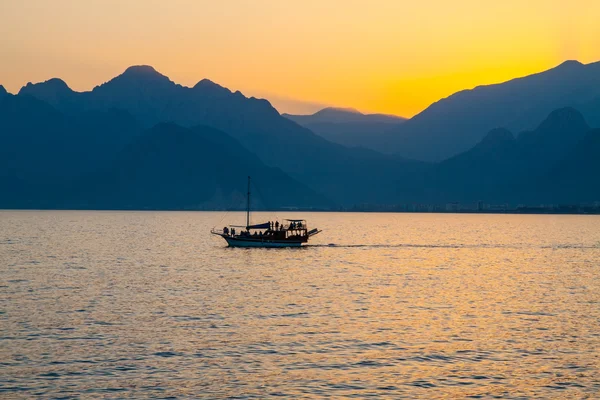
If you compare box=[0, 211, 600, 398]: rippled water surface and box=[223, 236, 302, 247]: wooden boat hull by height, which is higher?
box=[223, 236, 302, 247]: wooden boat hull

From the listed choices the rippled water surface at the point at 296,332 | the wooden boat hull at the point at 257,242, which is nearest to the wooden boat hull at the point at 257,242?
the wooden boat hull at the point at 257,242

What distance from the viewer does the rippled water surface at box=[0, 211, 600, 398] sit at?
3684 centimetres

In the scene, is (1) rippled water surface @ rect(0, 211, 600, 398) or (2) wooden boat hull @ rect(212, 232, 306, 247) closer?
(1) rippled water surface @ rect(0, 211, 600, 398)

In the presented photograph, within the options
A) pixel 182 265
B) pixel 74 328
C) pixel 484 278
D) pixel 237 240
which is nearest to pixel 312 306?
pixel 74 328

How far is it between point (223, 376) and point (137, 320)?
1783 cm

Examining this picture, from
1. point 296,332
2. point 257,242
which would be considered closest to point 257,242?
point 257,242

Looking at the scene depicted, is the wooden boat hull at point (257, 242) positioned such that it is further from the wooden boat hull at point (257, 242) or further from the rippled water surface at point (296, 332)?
the rippled water surface at point (296, 332)

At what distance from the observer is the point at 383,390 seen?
35.8 metres

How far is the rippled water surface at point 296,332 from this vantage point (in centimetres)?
Answer: 3684

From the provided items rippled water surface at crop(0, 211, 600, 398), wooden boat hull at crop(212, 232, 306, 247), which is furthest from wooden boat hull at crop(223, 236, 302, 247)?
rippled water surface at crop(0, 211, 600, 398)

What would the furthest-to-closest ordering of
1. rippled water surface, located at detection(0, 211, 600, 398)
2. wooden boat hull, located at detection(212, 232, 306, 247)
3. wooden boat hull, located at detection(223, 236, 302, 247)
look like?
1. wooden boat hull, located at detection(223, 236, 302, 247)
2. wooden boat hull, located at detection(212, 232, 306, 247)
3. rippled water surface, located at detection(0, 211, 600, 398)

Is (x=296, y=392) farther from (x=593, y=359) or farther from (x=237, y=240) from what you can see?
(x=237, y=240)

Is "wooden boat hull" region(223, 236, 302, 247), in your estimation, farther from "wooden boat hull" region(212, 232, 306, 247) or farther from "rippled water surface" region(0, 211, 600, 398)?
"rippled water surface" region(0, 211, 600, 398)

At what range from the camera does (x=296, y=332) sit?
49719 millimetres
